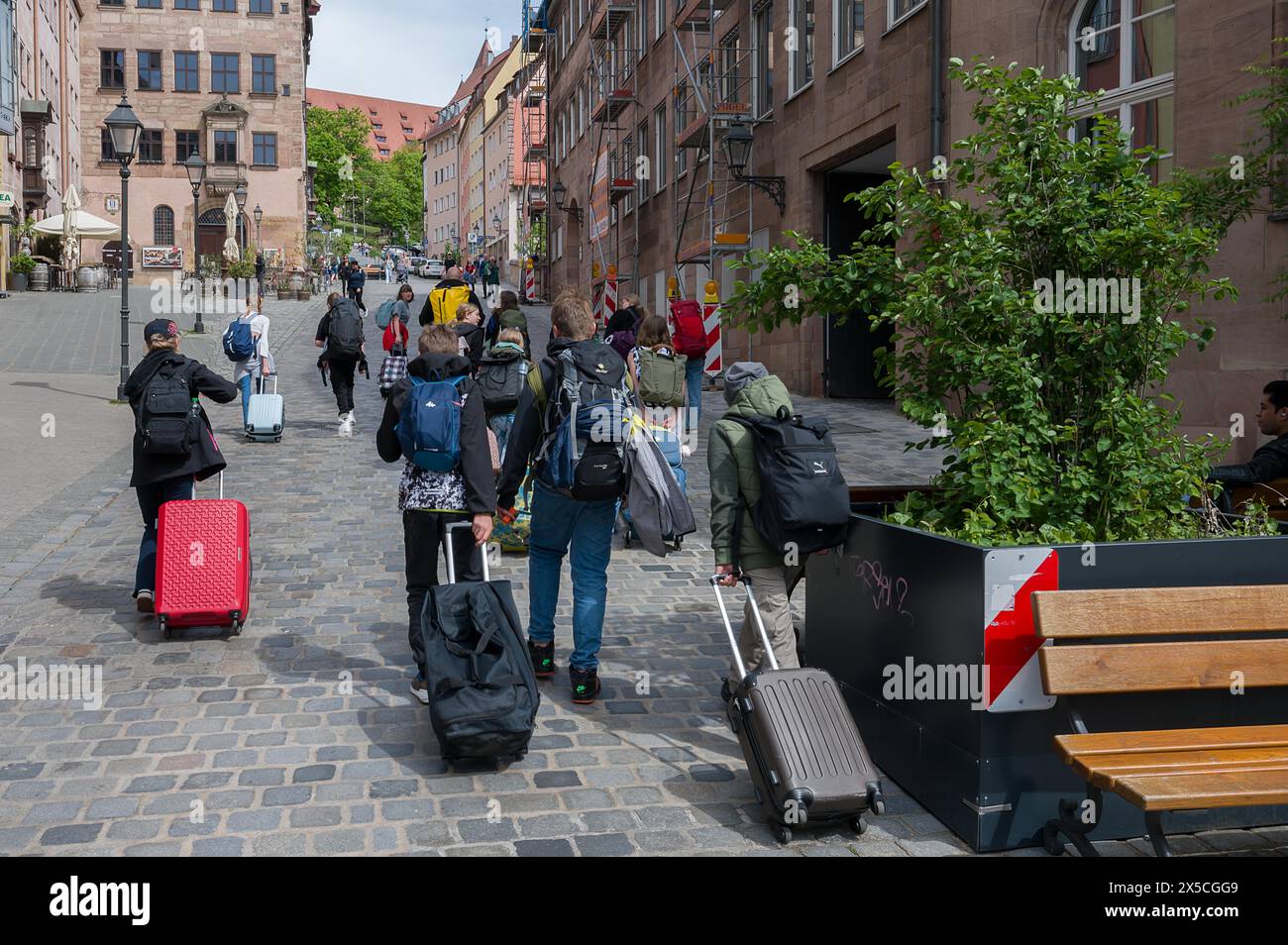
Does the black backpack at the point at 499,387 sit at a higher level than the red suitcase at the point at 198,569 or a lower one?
higher

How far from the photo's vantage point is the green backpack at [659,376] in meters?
10.7

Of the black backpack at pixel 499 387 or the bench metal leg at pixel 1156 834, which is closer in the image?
the bench metal leg at pixel 1156 834

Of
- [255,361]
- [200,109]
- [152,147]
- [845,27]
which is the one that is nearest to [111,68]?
[152,147]

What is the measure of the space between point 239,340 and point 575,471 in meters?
Result: 10.3

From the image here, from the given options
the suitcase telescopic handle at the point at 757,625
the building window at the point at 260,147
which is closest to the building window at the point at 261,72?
the building window at the point at 260,147

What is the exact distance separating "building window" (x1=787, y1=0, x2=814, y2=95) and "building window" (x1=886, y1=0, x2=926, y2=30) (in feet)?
10.7

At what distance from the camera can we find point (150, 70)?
198 ft

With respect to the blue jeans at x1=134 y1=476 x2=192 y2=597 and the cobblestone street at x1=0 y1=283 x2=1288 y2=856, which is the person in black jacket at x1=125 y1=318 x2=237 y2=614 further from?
the cobblestone street at x1=0 y1=283 x2=1288 y2=856

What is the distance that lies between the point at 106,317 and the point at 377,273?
1709 inches

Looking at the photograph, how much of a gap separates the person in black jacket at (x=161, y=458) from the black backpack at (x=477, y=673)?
9.24 ft

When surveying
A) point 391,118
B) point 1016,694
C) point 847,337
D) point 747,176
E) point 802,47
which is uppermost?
point 391,118

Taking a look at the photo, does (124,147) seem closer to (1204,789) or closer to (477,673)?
(477,673)

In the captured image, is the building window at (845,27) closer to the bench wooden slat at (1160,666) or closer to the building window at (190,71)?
the bench wooden slat at (1160,666)

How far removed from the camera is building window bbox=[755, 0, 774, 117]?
23234mm
